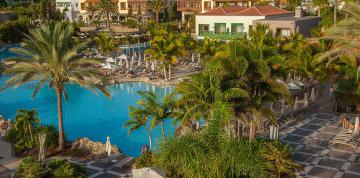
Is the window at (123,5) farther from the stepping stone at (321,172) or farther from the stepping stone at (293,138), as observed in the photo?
the stepping stone at (321,172)

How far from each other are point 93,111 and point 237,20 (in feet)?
85.3

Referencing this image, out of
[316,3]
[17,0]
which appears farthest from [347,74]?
[17,0]

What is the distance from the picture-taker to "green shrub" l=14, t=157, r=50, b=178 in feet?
47.7

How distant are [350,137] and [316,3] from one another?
150 feet

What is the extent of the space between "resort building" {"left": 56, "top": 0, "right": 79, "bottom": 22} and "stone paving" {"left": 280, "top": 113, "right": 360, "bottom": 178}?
245 ft

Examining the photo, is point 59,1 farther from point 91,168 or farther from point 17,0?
point 91,168

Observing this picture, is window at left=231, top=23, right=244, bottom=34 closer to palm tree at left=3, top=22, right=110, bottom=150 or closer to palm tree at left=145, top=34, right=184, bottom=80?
palm tree at left=145, top=34, right=184, bottom=80

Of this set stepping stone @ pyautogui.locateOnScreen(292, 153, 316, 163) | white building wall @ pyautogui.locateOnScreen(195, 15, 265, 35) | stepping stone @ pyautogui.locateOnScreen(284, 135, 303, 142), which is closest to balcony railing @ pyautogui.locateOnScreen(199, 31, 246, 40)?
white building wall @ pyautogui.locateOnScreen(195, 15, 265, 35)

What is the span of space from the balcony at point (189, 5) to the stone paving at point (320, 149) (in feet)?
179

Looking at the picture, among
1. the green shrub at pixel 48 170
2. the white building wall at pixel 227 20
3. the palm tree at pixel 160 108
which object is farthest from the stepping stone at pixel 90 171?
the white building wall at pixel 227 20

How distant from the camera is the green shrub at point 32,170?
14.5 meters

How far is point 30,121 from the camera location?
19.7m

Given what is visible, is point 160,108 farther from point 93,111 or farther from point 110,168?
point 93,111

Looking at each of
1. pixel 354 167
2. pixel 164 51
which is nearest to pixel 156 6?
pixel 164 51
